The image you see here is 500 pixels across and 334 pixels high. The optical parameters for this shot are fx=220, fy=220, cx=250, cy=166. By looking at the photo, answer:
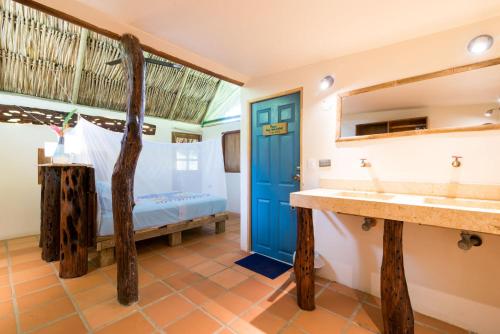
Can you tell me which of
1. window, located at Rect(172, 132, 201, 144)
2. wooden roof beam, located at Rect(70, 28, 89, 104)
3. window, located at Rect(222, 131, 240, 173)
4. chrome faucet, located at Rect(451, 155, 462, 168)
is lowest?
chrome faucet, located at Rect(451, 155, 462, 168)

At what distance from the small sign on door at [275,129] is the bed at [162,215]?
64.6 inches

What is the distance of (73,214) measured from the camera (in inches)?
91.4

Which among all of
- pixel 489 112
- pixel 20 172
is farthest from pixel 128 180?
pixel 20 172

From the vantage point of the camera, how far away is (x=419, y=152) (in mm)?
1807

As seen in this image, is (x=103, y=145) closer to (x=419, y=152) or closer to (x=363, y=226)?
(x=363, y=226)

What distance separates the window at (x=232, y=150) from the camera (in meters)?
5.05

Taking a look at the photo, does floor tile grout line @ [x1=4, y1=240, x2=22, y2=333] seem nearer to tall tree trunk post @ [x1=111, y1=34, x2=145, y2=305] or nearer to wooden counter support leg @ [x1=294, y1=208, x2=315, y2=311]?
tall tree trunk post @ [x1=111, y1=34, x2=145, y2=305]

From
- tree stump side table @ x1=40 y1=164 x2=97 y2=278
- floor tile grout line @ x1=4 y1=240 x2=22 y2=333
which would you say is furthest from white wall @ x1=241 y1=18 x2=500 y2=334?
floor tile grout line @ x1=4 y1=240 x2=22 y2=333

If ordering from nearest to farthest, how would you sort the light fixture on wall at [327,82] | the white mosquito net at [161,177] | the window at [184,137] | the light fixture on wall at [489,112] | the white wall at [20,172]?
the light fixture on wall at [489,112] → the light fixture on wall at [327,82] → the white mosquito net at [161,177] → the white wall at [20,172] → the window at [184,137]

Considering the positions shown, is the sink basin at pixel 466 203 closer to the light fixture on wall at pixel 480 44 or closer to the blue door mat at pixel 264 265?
the light fixture on wall at pixel 480 44

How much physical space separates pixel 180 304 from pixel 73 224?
4.74 ft

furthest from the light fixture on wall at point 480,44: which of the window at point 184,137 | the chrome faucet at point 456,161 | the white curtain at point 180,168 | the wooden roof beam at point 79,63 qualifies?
the window at point 184,137

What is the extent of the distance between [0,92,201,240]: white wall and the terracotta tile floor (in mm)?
986

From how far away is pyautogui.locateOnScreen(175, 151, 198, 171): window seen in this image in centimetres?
404
